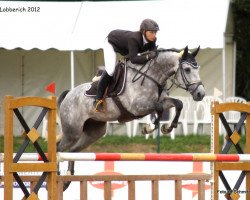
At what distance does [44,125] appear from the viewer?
16.5 meters

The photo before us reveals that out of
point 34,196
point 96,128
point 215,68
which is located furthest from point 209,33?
point 34,196

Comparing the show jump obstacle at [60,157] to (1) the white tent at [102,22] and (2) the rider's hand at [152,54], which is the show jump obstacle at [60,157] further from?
(1) the white tent at [102,22]

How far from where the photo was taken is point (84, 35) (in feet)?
51.9

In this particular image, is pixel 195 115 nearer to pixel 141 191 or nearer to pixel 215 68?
pixel 215 68

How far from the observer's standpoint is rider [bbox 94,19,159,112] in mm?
8898

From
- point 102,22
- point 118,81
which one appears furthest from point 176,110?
point 102,22

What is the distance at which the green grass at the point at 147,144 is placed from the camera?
15.5 meters

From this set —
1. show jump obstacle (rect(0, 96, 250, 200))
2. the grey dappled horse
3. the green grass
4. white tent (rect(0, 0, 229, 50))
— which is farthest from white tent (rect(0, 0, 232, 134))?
show jump obstacle (rect(0, 96, 250, 200))

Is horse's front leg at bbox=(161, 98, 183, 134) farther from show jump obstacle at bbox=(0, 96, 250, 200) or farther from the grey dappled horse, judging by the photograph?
show jump obstacle at bbox=(0, 96, 250, 200)

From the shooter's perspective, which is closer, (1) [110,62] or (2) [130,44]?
(2) [130,44]

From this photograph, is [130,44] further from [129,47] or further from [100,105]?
[100,105]

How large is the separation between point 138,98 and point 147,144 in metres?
6.83

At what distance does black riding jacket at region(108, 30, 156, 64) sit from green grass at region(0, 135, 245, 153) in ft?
20.3

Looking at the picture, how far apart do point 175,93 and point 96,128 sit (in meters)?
7.97
